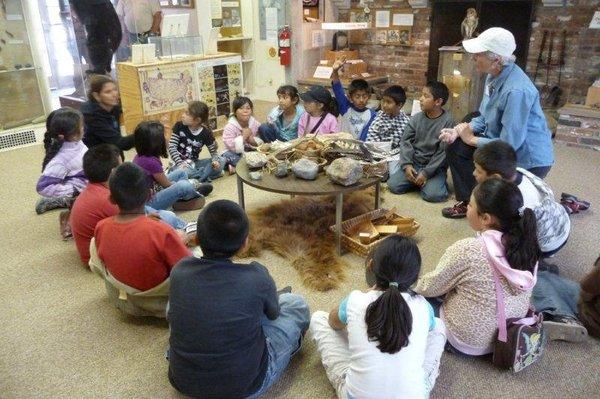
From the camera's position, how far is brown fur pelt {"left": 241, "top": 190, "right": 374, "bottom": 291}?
2.40m

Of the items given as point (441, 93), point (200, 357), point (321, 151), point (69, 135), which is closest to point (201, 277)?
point (200, 357)

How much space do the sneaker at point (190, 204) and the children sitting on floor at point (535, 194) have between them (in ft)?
5.96

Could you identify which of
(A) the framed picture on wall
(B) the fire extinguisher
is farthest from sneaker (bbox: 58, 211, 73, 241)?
(B) the fire extinguisher

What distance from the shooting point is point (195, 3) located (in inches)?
199

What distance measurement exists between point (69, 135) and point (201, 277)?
1780 millimetres

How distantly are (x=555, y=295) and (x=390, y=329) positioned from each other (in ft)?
3.70

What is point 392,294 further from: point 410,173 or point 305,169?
point 410,173

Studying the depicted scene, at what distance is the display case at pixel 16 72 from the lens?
4387 mm

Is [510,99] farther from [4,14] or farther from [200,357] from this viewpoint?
[4,14]

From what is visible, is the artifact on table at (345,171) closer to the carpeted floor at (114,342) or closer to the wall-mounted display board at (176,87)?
the carpeted floor at (114,342)

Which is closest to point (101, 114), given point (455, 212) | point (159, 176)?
point (159, 176)

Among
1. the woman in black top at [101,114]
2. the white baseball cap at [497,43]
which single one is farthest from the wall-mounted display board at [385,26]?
the woman in black top at [101,114]

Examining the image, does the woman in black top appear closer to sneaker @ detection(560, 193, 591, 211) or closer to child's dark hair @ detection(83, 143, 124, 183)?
child's dark hair @ detection(83, 143, 124, 183)

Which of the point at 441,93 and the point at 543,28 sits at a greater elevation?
the point at 543,28
